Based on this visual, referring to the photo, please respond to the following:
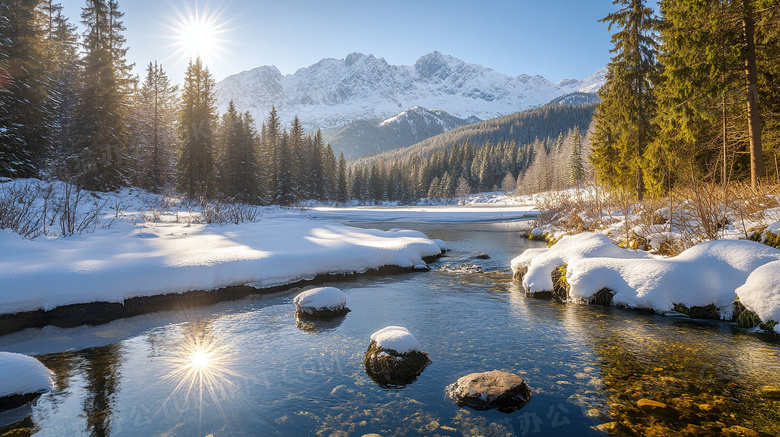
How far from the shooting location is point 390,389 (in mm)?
4910

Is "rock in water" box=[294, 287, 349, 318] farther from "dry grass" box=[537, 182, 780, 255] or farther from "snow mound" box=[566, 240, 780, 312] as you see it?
"dry grass" box=[537, 182, 780, 255]

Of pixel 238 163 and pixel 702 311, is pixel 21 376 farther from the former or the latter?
pixel 238 163

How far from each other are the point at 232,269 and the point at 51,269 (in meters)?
3.55

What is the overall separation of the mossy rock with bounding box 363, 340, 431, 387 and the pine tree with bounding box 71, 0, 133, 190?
25.8m

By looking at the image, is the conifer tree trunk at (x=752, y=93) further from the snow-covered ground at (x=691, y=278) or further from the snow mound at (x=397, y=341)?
the snow mound at (x=397, y=341)

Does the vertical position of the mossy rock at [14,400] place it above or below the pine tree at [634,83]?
below

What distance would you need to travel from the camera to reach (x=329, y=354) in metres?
5.95

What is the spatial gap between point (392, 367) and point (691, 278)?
6960mm

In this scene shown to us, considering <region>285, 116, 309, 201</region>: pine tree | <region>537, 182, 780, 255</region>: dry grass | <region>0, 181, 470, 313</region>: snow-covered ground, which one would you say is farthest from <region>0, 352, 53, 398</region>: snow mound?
<region>285, 116, 309, 201</region>: pine tree

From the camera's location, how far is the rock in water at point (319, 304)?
7820 mm

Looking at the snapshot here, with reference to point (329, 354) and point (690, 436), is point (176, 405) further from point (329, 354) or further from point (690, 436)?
point (690, 436)

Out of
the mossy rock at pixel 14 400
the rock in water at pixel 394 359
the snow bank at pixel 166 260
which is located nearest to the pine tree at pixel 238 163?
the snow bank at pixel 166 260

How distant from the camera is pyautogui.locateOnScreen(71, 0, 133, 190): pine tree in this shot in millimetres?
23281

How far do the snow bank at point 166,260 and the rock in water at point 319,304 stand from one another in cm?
227
